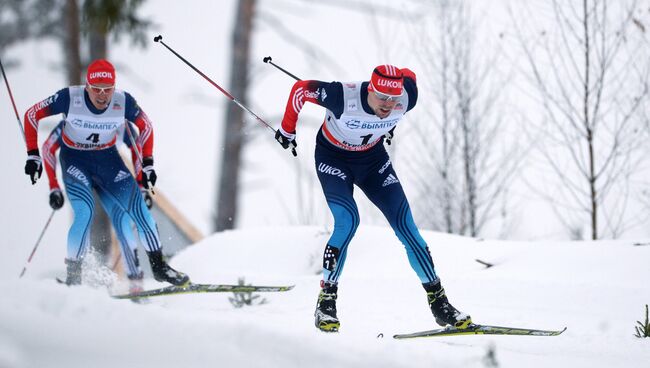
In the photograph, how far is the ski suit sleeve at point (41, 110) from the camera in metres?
6.60

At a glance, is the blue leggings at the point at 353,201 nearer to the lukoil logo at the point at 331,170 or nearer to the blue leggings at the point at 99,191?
the lukoil logo at the point at 331,170

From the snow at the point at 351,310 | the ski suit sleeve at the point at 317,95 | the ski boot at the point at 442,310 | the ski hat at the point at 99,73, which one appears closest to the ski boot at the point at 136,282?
the snow at the point at 351,310

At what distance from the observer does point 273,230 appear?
9.76 meters

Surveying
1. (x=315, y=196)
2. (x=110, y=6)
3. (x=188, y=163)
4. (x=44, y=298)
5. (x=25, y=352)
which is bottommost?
(x=25, y=352)

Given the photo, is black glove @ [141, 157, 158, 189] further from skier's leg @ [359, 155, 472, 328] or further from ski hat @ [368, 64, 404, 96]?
ski hat @ [368, 64, 404, 96]

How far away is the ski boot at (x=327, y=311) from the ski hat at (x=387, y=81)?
5.03 ft

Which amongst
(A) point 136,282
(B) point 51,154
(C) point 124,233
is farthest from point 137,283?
(B) point 51,154

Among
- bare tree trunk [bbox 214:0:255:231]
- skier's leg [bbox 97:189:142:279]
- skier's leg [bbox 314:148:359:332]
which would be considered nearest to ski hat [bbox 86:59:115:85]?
skier's leg [bbox 97:189:142:279]

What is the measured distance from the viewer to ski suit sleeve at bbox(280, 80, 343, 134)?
548cm

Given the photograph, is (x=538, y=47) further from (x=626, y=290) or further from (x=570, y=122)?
(x=626, y=290)

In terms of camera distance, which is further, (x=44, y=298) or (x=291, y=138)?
(x=291, y=138)

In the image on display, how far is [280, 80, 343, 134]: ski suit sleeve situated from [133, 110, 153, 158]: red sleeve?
203 cm

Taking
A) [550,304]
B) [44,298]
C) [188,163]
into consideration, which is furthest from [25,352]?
[188,163]

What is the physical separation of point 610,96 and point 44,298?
8554mm
